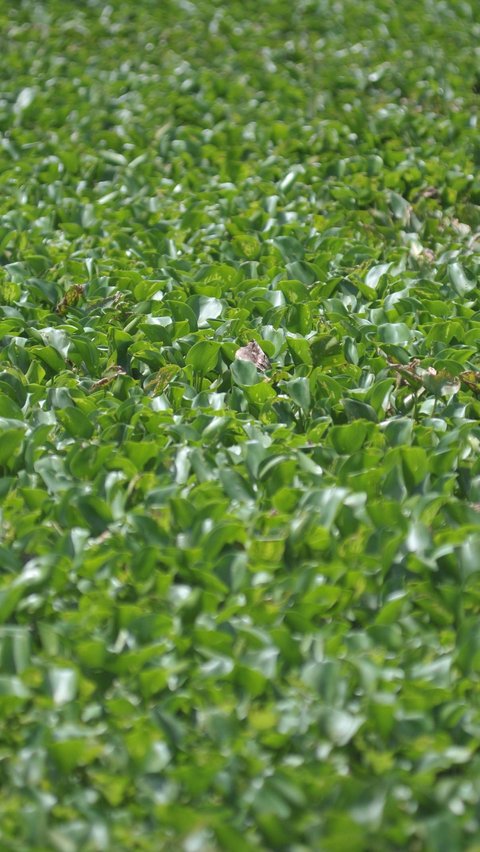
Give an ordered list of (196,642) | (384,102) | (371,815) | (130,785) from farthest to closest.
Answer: (384,102)
(196,642)
(130,785)
(371,815)

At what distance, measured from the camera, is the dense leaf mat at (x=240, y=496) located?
1965 mm

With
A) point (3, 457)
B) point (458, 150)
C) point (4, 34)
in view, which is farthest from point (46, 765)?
point (4, 34)

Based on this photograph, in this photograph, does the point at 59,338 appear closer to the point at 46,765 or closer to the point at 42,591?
the point at 42,591

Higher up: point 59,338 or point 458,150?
point 59,338

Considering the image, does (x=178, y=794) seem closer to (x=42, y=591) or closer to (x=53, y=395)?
(x=42, y=591)

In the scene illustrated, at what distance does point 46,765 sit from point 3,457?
1.00 metres

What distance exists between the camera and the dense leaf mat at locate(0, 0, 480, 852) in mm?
1965

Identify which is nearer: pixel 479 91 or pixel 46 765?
pixel 46 765

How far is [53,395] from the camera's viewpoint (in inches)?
120

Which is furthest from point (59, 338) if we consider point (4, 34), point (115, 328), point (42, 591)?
point (4, 34)

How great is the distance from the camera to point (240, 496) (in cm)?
265

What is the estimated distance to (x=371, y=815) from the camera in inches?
72.7

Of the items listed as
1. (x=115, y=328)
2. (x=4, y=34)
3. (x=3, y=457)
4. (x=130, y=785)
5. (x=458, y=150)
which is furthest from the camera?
(x=4, y=34)

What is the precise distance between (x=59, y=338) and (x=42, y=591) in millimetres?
1199
